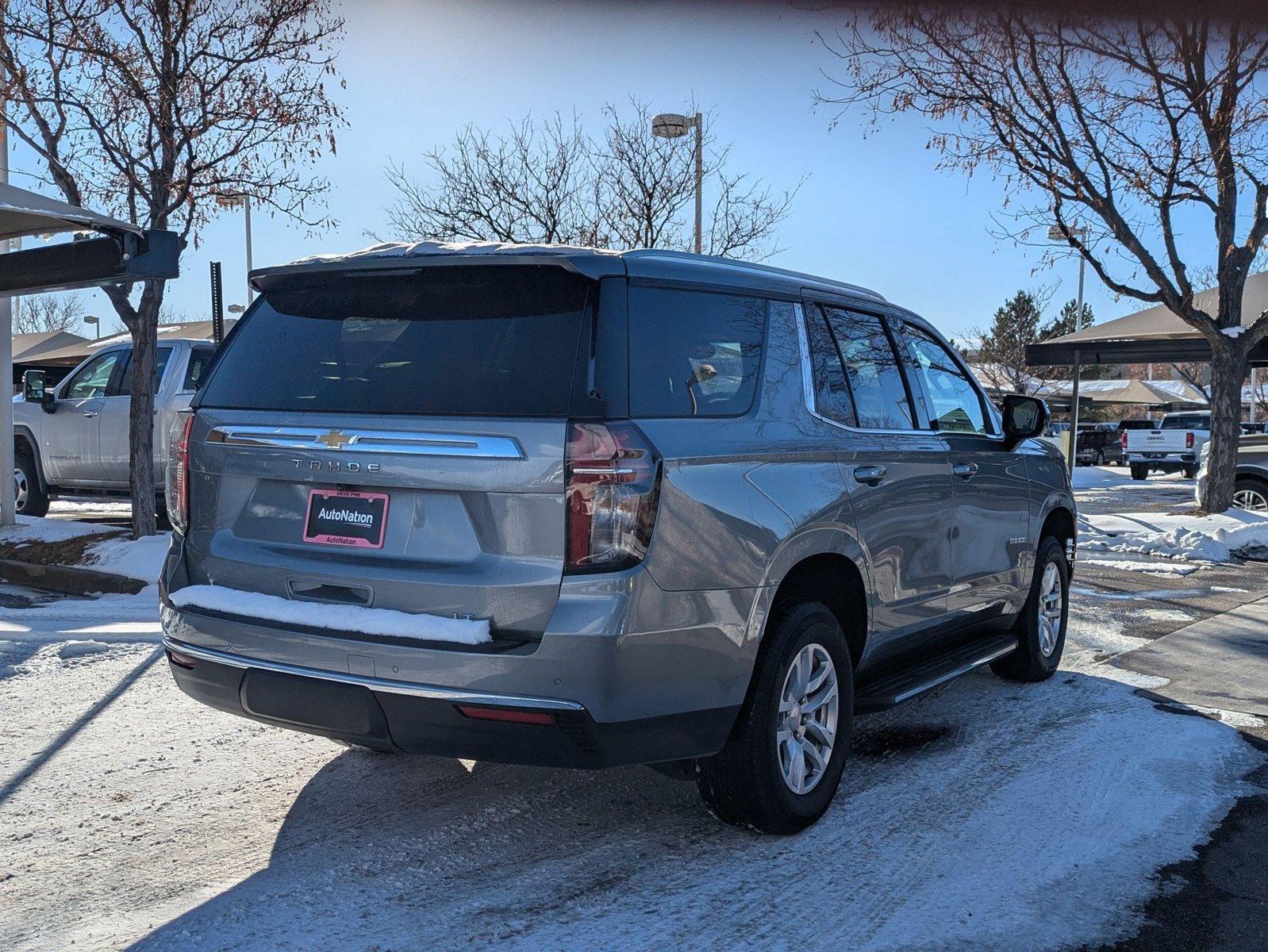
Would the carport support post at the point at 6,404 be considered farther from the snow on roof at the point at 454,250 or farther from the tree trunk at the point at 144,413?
the snow on roof at the point at 454,250

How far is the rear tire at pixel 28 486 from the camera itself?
13.1 m

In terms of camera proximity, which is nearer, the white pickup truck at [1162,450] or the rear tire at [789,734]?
the rear tire at [789,734]

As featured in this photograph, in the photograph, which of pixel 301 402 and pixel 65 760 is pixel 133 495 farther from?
pixel 301 402

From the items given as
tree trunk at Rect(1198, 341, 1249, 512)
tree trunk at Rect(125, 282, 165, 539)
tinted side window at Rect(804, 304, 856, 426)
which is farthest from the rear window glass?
tree trunk at Rect(1198, 341, 1249, 512)

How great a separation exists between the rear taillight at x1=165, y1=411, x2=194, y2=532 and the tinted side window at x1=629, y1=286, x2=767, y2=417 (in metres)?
1.56

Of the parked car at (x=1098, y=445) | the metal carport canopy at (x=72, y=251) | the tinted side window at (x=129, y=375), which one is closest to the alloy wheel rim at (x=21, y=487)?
the tinted side window at (x=129, y=375)

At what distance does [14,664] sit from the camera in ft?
20.1

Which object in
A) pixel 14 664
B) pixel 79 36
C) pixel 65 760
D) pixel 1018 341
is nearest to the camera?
pixel 65 760

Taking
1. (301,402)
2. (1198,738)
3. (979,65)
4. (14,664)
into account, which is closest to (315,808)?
(301,402)

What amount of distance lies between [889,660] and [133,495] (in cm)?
745

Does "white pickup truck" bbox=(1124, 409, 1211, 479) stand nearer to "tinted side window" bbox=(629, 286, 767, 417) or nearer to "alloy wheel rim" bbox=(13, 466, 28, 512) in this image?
"alloy wheel rim" bbox=(13, 466, 28, 512)

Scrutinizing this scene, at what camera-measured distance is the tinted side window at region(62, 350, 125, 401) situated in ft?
40.9

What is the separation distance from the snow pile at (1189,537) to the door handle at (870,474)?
9042mm

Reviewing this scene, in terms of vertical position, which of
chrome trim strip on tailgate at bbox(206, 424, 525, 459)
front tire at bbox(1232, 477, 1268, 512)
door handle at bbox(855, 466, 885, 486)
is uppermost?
chrome trim strip on tailgate at bbox(206, 424, 525, 459)
